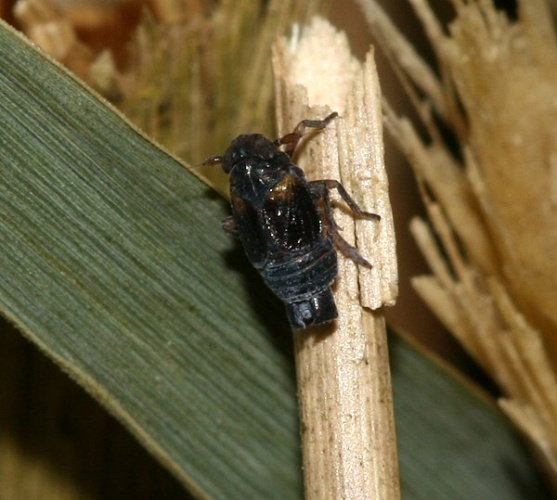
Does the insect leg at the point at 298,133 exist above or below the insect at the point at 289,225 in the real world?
above

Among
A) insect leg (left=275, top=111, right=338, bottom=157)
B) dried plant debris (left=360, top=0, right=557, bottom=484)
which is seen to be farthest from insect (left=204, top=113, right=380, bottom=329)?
dried plant debris (left=360, top=0, right=557, bottom=484)

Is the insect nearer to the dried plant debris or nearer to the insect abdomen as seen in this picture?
the insect abdomen

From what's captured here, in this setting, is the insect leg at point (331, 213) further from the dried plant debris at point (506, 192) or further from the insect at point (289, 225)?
the dried plant debris at point (506, 192)

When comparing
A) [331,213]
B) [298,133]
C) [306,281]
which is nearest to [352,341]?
[306,281]

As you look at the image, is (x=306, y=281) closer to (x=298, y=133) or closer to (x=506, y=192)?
(x=298, y=133)

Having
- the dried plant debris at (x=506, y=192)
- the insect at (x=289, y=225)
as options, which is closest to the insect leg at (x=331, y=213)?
the insect at (x=289, y=225)

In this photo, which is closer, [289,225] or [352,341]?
[352,341]

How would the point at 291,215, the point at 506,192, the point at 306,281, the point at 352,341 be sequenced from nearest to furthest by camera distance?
the point at 352,341 → the point at 306,281 → the point at 291,215 → the point at 506,192
